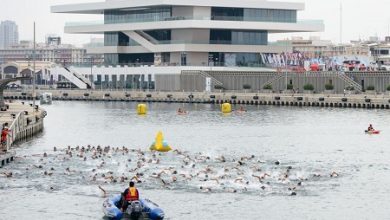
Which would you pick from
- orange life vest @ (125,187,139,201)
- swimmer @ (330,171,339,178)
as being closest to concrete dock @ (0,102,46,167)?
orange life vest @ (125,187,139,201)

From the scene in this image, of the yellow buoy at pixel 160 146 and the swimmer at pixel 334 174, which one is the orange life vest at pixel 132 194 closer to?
the swimmer at pixel 334 174

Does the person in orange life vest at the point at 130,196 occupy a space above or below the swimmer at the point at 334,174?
above

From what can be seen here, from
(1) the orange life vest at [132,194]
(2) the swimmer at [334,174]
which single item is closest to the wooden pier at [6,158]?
(1) the orange life vest at [132,194]

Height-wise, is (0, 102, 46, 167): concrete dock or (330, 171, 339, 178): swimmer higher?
(0, 102, 46, 167): concrete dock

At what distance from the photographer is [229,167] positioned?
92.6 metres

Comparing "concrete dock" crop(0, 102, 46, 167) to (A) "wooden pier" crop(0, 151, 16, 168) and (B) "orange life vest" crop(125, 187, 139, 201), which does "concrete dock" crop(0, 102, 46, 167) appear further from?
(B) "orange life vest" crop(125, 187, 139, 201)

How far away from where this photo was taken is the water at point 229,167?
240 feet

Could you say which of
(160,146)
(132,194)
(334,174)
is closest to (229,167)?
(334,174)

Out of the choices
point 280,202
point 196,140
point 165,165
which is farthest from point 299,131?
point 280,202

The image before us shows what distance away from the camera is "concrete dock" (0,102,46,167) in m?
94.6

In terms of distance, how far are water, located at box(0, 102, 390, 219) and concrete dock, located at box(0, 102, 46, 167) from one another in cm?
123

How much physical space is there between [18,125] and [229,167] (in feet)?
107

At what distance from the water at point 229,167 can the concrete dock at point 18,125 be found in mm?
1229

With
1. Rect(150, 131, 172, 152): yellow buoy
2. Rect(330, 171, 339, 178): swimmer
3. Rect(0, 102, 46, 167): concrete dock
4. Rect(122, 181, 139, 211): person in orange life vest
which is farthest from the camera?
Rect(150, 131, 172, 152): yellow buoy
